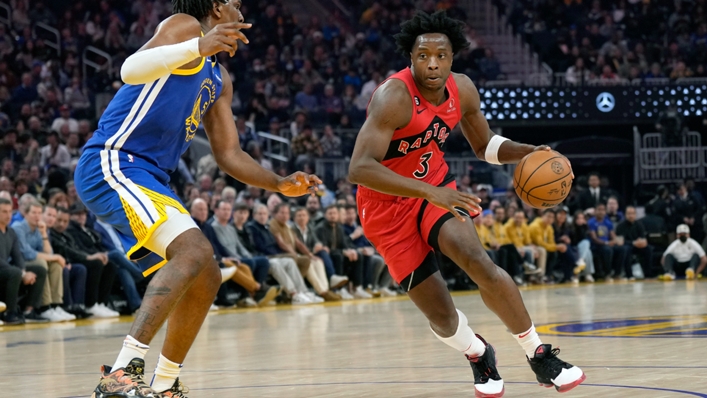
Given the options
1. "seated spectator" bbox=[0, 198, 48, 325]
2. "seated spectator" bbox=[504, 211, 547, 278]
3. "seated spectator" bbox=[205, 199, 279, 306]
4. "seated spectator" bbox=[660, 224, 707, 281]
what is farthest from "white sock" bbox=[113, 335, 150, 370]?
"seated spectator" bbox=[660, 224, 707, 281]

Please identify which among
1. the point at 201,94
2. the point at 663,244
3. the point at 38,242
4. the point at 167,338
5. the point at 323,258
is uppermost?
the point at 201,94

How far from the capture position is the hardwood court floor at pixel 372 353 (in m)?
5.91

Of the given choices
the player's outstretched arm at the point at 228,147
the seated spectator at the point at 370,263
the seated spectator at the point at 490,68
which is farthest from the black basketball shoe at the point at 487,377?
the seated spectator at the point at 490,68

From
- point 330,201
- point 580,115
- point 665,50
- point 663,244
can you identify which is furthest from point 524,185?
point 665,50

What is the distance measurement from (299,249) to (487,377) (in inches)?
386

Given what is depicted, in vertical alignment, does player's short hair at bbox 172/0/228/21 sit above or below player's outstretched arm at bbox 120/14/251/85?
above

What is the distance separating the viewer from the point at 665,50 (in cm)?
2591

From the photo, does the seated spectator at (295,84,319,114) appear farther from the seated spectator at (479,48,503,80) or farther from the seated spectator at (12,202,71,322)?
the seated spectator at (12,202,71,322)

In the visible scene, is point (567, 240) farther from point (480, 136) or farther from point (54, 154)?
point (480, 136)

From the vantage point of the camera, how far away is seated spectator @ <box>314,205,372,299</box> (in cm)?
1580

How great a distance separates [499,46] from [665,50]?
163 inches

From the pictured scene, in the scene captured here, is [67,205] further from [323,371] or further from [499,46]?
[499,46]

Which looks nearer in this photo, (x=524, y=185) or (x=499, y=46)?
(x=524, y=185)

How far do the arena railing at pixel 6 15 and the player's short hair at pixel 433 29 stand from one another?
18.3 metres
